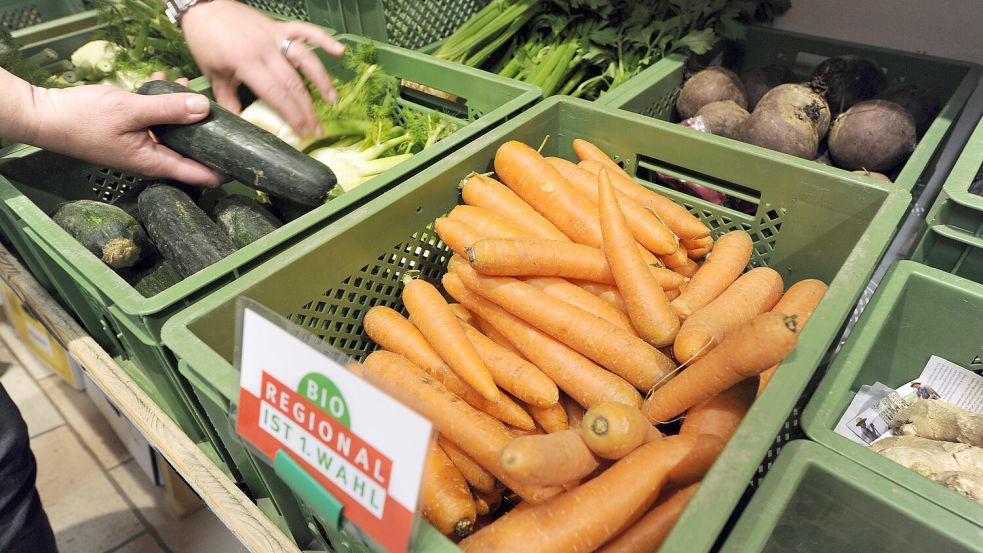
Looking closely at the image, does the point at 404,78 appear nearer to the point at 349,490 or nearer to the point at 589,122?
the point at 589,122

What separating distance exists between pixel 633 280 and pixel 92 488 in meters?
1.99

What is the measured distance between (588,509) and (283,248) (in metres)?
0.72

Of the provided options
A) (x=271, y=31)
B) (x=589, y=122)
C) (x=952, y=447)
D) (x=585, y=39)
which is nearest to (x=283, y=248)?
(x=271, y=31)

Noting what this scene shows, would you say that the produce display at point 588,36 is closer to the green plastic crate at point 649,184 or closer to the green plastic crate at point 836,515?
the green plastic crate at point 649,184

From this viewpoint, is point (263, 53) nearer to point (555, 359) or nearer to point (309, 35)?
point (309, 35)

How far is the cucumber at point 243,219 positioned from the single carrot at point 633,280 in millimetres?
743

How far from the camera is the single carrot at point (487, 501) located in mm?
940

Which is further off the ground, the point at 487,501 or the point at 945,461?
the point at 945,461

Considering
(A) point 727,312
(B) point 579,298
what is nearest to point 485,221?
(B) point 579,298

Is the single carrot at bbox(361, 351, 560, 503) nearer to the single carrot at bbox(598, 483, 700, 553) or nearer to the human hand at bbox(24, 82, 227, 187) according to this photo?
the single carrot at bbox(598, 483, 700, 553)

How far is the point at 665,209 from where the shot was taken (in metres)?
1.28

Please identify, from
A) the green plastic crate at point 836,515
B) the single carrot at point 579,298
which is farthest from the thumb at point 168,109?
the green plastic crate at point 836,515

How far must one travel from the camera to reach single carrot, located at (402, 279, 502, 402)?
1.00 m

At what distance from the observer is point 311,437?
0.60 metres
